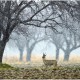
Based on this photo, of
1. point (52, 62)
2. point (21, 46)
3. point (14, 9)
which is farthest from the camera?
point (21, 46)

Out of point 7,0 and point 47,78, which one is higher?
point 7,0

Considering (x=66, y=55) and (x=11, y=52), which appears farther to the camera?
(x=11, y=52)

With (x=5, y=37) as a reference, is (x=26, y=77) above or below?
below

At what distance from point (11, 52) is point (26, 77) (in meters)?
63.7

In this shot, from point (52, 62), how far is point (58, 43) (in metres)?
38.1

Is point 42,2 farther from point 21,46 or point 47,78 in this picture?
point 21,46

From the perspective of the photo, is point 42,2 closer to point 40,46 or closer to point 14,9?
point 14,9

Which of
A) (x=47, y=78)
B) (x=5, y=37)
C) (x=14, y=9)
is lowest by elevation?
(x=47, y=78)

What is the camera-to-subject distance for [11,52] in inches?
3100

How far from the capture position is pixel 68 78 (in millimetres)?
15000

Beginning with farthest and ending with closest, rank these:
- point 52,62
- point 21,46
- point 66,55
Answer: point 21,46
point 66,55
point 52,62

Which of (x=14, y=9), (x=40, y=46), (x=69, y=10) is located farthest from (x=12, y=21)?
(x=40, y=46)

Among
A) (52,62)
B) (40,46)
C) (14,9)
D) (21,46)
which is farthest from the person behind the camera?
(40,46)

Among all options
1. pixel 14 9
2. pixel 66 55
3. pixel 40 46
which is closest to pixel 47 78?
pixel 14 9
